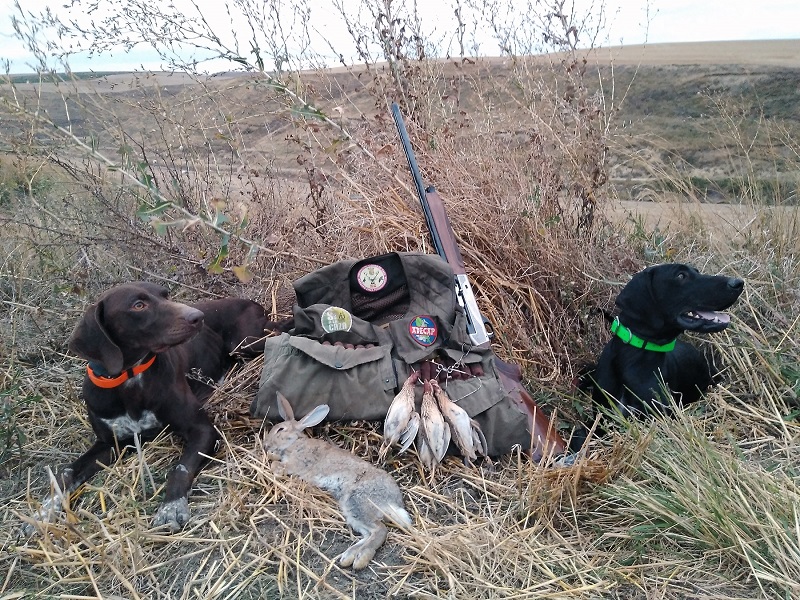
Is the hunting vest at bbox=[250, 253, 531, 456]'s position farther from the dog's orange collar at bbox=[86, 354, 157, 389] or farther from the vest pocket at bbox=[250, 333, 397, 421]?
the dog's orange collar at bbox=[86, 354, 157, 389]

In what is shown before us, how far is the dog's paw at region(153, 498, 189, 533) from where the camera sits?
3012 mm

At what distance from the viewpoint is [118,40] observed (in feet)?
14.7

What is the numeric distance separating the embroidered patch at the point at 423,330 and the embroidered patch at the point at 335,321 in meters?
0.36

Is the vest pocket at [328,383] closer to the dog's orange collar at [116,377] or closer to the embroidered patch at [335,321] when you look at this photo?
the embroidered patch at [335,321]

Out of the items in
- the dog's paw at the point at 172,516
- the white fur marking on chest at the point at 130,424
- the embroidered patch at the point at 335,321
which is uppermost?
the embroidered patch at the point at 335,321

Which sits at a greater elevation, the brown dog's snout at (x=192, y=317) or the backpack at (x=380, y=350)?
the brown dog's snout at (x=192, y=317)

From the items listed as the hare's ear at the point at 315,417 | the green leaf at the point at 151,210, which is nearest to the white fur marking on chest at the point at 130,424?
the hare's ear at the point at 315,417

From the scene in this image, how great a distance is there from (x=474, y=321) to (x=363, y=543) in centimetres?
158

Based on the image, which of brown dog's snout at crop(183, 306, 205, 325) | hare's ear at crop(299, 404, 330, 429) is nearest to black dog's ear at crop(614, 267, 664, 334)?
hare's ear at crop(299, 404, 330, 429)

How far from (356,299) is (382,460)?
1134 mm

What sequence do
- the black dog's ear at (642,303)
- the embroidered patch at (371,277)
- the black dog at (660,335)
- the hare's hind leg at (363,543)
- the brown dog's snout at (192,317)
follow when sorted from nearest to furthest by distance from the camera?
the hare's hind leg at (363,543)
the brown dog's snout at (192,317)
the black dog at (660,335)
the black dog's ear at (642,303)
the embroidered patch at (371,277)

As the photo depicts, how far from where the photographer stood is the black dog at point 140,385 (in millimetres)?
3188

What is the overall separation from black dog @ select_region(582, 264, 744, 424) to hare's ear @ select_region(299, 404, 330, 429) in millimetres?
1475

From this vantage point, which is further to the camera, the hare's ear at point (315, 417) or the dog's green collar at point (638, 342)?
the dog's green collar at point (638, 342)
